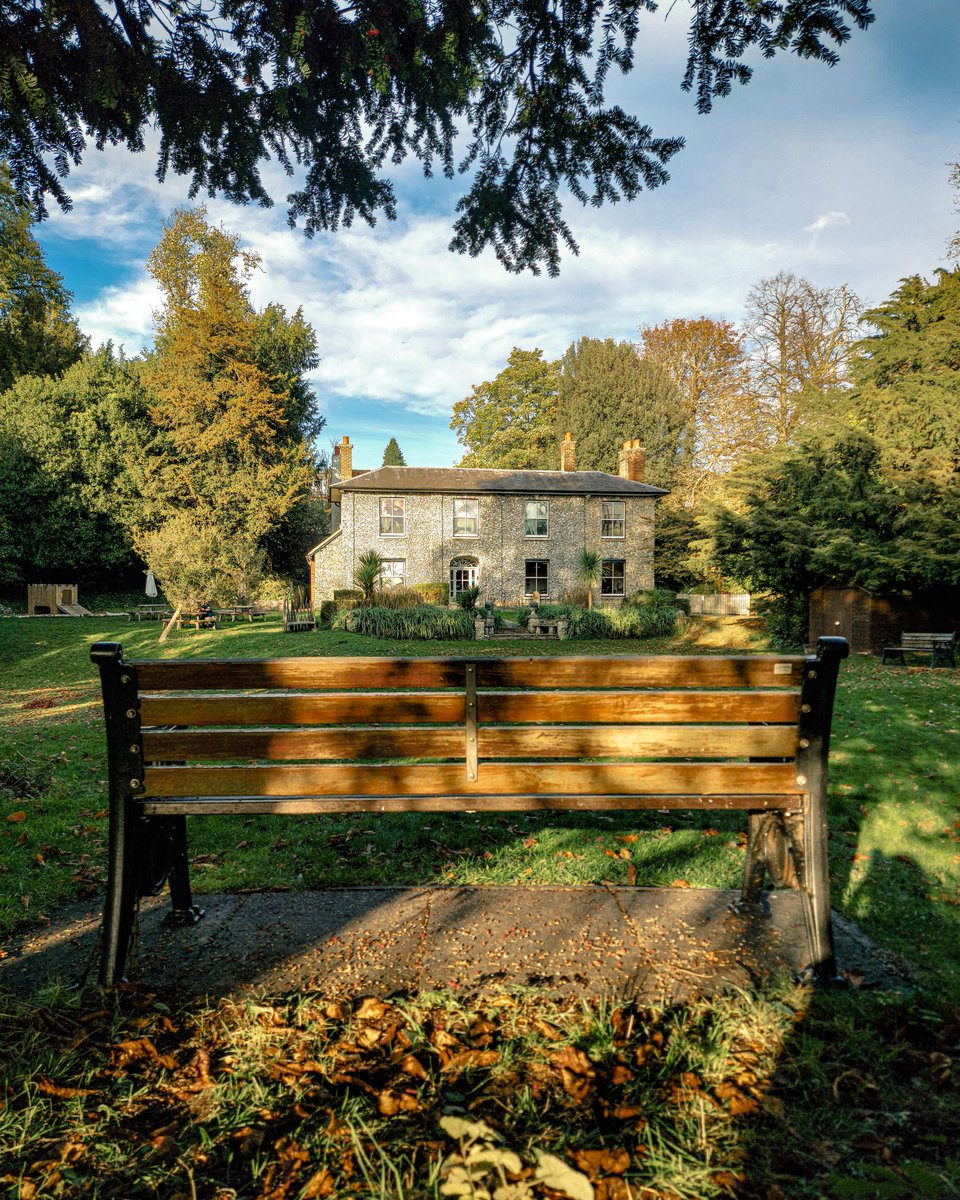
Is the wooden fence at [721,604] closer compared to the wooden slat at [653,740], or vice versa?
the wooden slat at [653,740]

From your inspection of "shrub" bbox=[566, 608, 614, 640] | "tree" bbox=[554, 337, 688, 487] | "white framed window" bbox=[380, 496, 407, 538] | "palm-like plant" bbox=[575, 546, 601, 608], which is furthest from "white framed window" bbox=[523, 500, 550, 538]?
"tree" bbox=[554, 337, 688, 487]

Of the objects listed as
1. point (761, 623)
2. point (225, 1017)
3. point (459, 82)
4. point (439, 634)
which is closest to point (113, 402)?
point (439, 634)

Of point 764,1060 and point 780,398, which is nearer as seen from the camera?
point 764,1060

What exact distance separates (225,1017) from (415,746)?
43.4 inches

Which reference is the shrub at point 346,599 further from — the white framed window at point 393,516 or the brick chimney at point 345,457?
the brick chimney at point 345,457

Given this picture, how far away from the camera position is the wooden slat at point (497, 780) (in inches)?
94.5

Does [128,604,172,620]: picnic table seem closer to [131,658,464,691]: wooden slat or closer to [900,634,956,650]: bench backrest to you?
[900,634,956,650]: bench backrest

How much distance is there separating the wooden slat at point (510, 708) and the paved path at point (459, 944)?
0.94 m

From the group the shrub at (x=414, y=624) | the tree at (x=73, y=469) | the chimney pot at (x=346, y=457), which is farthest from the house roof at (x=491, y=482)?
the tree at (x=73, y=469)

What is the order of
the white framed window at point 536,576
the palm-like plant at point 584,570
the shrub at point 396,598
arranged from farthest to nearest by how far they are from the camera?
1. the white framed window at point 536,576
2. the palm-like plant at point 584,570
3. the shrub at point 396,598

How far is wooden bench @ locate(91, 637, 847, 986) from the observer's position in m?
2.34

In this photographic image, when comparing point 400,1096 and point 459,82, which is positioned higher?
point 459,82

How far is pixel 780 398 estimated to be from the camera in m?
28.8

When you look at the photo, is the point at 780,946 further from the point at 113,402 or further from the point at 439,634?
the point at 113,402
